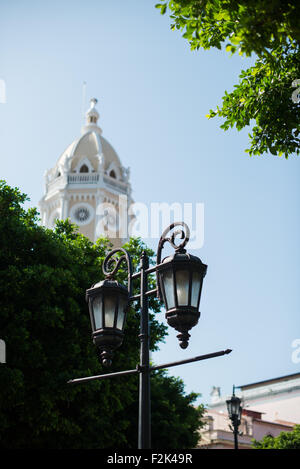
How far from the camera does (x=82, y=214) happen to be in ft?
194

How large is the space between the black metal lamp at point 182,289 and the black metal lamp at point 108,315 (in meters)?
0.59

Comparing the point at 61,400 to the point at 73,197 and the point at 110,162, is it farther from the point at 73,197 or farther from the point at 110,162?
the point at 110,162

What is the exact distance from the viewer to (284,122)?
8594 millimetres

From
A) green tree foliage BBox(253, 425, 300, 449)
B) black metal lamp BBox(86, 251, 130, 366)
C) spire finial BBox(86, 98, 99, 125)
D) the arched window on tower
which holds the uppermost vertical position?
spire finial BBox(86, 98, 99, 125)

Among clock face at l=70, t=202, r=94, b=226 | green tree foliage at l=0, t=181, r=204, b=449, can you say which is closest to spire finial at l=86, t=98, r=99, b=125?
clock face at l=70, t=202, r=94, b=226

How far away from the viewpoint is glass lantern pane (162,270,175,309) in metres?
5.88

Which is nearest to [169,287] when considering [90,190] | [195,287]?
[195,287]

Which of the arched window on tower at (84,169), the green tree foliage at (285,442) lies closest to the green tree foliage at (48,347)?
the green tree foliage at (285,442)

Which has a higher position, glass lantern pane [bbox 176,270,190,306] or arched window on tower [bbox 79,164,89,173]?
arched window on tower [bbox 79,164,89,173]

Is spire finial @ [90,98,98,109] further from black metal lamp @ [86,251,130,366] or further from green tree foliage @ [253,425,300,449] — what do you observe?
black metal lamp @ [86,251,130,366]

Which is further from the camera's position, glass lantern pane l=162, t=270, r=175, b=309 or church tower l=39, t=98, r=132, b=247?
church tower l=39, t=98, r=132, b=247

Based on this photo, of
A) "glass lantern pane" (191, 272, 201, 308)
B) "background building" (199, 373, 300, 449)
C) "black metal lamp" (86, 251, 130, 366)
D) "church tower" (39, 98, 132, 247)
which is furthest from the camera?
"church tower" (39, 98, 132, 247)
